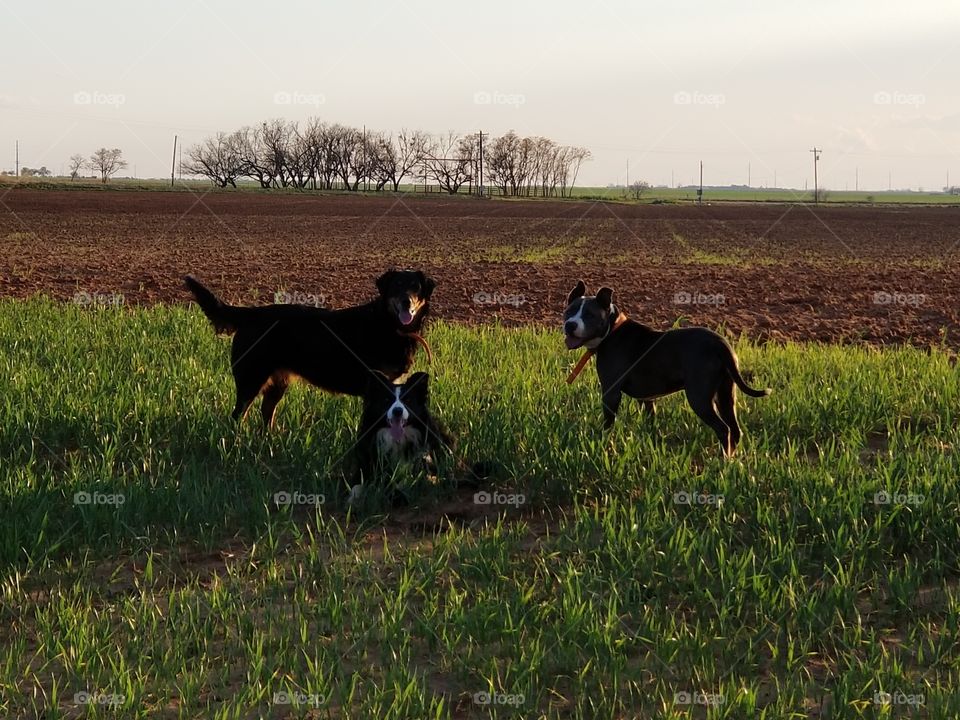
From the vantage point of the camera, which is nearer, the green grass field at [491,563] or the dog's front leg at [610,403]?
the green grass field at [491,563]

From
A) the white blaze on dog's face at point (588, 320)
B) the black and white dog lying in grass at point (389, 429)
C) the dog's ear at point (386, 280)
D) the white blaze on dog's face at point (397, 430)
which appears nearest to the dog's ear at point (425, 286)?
the dog's ear at point (386, 280)

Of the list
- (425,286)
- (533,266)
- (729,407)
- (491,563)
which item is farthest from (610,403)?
(533,266)

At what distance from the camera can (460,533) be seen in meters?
5.50

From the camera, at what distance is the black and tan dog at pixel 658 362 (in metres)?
6.55

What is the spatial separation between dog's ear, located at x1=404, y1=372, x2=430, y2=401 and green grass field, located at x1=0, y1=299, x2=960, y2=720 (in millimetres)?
632

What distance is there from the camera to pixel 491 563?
193 inches

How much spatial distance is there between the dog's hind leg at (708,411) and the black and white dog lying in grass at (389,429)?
6.39 ft

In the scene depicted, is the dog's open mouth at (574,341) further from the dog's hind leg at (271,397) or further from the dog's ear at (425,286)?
the dog's hind leg at (271,397)

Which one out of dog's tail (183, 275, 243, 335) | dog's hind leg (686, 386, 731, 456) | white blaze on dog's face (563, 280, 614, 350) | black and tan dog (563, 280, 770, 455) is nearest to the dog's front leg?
black and tan dog (563, 280, 770, 455)

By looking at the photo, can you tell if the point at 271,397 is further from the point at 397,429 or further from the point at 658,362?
the point at 658,362

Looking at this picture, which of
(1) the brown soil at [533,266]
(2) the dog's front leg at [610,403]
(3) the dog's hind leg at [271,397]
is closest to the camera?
(2) the dog's front leg at [610,403]

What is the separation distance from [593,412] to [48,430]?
4.54m

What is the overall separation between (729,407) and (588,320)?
4.18ft

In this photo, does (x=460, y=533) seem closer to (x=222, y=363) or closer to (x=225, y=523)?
(x=225, y=523)
